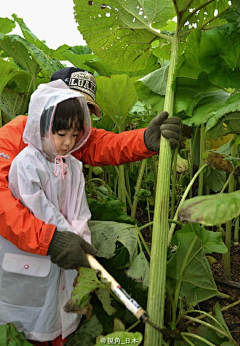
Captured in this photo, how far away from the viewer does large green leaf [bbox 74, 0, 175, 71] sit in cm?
157

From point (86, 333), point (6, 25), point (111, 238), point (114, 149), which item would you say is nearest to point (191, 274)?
point (111, 238)

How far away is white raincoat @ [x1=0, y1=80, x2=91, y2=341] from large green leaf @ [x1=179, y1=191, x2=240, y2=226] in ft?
1.87

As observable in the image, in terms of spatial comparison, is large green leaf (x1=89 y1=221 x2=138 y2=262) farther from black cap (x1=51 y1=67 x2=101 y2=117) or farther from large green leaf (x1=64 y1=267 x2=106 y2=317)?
black cap (x1=51 y1=67 x2=101 y2=117)

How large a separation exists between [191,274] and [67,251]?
21.6 inches

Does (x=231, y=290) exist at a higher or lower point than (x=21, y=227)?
lower

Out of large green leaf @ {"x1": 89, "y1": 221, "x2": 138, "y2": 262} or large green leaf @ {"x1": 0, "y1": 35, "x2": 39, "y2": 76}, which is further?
large green leaf @ {"x1": 0, "y1": 35, "x2": 39, "y2": 76}

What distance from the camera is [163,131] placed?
1.33 meters

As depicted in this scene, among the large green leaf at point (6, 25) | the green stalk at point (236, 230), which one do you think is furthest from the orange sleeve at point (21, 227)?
the large green leaf at point (6, 25)

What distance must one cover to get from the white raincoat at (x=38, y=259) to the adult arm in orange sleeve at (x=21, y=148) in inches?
2.1

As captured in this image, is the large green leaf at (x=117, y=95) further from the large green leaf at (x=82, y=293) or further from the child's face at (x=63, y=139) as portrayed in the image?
the large green leaf at (x=82, y=293)

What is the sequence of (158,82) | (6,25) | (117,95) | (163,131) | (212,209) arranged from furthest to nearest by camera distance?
(6,25)
(117,95)
(158,82)
(163,131)
(212,209)

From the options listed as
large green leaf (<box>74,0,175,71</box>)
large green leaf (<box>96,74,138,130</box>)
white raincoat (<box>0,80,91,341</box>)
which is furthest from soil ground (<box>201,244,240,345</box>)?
large green leaf (<box>74,0,175,71</box>)

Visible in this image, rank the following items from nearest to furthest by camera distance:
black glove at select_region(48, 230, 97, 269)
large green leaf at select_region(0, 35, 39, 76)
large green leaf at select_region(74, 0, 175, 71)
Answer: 1. black glove at select_region(48, 230, 97, 269)
2. large green leaf at select_region(74, 0, 175, 71)
3. large green leaf at select_region(0, 35, 39, 76)

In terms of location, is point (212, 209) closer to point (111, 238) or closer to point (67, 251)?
point (67, 251)
